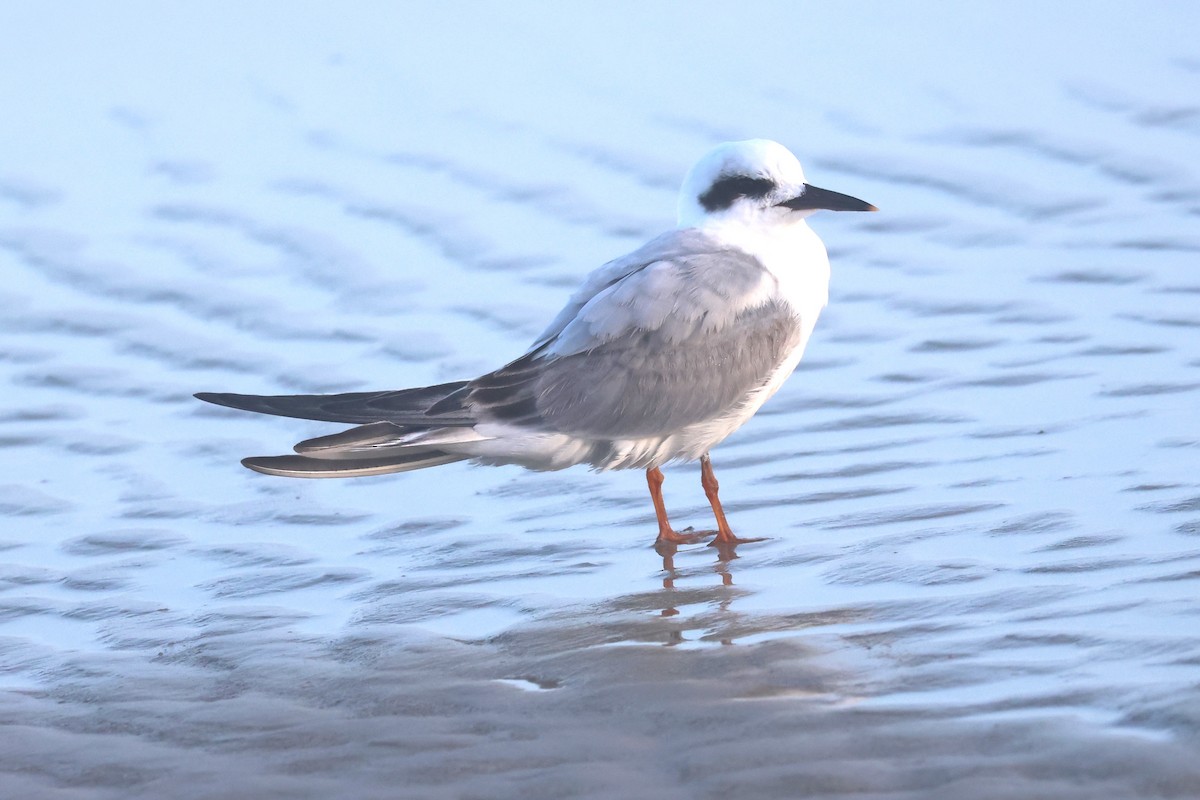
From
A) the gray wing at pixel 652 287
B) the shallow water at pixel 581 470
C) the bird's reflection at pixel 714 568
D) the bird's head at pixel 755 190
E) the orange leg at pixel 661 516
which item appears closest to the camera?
the shallow water at pixel 581 470

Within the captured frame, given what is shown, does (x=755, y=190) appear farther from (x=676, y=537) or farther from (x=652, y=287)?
(x=676, y=537)

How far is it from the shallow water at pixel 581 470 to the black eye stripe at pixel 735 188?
85cm

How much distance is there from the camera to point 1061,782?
10.9 ft

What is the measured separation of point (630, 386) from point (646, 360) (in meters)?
0.09

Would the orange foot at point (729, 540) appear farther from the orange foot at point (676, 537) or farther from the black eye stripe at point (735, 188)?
the black eye stripe at point (735, 188)

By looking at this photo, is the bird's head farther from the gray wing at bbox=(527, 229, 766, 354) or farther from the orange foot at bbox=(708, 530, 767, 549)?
the orange foot at bbox=(708, 530, 767, 549)

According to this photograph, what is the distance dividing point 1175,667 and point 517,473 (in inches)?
113

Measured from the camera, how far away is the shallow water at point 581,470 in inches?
150

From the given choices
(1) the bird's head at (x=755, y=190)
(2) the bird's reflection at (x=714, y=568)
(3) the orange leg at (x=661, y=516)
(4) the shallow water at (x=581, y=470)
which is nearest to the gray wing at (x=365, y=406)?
(4) the shallow water at (x=581, y=470)

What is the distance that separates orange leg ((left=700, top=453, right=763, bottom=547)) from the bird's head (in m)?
0.75

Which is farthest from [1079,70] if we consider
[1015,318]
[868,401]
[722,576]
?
[722,576]

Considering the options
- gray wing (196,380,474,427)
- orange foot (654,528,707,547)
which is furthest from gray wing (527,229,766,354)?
orange foot (654,528,707,547)

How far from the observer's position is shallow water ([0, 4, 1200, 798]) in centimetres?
381

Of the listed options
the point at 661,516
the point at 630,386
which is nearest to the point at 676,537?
the point at 661,516
